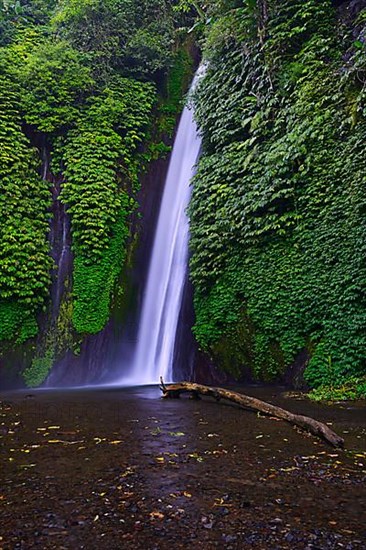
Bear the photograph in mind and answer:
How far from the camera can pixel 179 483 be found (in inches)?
119

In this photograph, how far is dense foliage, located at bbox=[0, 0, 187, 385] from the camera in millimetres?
10805

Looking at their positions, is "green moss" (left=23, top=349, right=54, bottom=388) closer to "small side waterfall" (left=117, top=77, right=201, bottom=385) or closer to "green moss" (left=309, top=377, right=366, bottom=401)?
"small side waterfall" (left=117, top=77, right=201, bottom=385)

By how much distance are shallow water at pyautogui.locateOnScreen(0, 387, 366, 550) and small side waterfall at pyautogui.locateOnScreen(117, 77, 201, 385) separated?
17.4 ft

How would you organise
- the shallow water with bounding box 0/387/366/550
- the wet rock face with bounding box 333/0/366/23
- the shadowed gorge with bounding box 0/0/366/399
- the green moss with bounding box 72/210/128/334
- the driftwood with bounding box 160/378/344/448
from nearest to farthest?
the shallow water with bounding box 0/387/366/550
the driftwood with bounding box 160/378/344/448
the shadowed gorge with bounding box 0/0/366/399
the wet rock face with bounding box 333/0/366/23
the green moss with bounding box 72/210/128/334

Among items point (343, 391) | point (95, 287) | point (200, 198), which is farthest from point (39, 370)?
point (343, 391)

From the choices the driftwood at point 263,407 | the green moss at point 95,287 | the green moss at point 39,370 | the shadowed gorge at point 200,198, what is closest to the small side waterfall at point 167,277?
the shadowed gorge at point 200,198

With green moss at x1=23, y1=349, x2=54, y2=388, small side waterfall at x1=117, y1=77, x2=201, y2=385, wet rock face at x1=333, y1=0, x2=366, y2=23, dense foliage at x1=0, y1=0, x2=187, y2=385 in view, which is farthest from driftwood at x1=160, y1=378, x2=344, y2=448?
wet rock face at x1=333, y1=0, x2=366, y2=23

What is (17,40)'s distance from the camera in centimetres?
1464

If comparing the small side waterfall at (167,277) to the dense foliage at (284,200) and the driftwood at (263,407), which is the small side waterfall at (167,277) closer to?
the dense foliage at (284,200)

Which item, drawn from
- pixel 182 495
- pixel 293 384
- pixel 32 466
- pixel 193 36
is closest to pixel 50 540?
pixel 182 495

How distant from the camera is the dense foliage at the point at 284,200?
26.5 feet

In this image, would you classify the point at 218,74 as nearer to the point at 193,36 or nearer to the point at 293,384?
the point at 193,36

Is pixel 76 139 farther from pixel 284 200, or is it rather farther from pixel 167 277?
pixel 284 200

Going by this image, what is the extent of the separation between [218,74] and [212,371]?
26.8 feet
